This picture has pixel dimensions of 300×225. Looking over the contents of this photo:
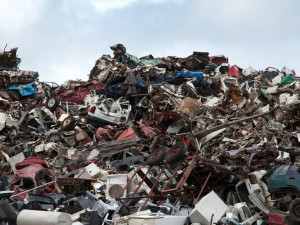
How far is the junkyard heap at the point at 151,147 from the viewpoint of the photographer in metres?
9.48

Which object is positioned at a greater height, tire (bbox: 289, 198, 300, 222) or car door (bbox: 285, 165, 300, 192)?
car door (bbox: 285, 165, 300, 192)

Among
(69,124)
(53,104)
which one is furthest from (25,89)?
(69,124)

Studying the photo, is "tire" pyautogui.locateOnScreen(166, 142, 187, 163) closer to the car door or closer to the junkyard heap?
the junkyard heap

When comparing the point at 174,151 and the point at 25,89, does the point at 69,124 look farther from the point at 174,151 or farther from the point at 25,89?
the point at 174,151

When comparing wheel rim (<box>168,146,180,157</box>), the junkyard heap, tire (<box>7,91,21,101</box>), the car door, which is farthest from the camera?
tire (<box>7,91,21,101</box>)

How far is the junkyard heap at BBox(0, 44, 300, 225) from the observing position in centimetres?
948

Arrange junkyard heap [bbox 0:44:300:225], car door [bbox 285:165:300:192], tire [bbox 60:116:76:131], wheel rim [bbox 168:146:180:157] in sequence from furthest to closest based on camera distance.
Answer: tire [bbox 60:116:76:131] → wheel rim [bbox 168:146:180:157] → junkyard heap [bbox 0:44:300:225] → car door [bbox 285:165:300:192]

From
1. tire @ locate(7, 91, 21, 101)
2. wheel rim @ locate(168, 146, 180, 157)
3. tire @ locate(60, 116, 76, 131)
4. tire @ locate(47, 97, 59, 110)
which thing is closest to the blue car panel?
tire @ locate(7, 91, 21, 101)

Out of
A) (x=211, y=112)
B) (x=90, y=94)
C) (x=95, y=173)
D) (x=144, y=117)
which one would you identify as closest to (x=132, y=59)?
(x=90, y=94)


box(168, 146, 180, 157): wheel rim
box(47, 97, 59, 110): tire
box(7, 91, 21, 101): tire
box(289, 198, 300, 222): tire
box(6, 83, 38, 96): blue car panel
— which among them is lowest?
box(289, 198, 300, 222): tire

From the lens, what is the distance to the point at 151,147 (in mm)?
15070

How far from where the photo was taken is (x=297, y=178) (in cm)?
941

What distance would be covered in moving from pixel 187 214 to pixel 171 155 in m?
1.46

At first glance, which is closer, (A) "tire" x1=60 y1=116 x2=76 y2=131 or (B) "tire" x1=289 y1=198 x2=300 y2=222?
(B) "tire" x1=289 y1=198 x2=300 y2=222
